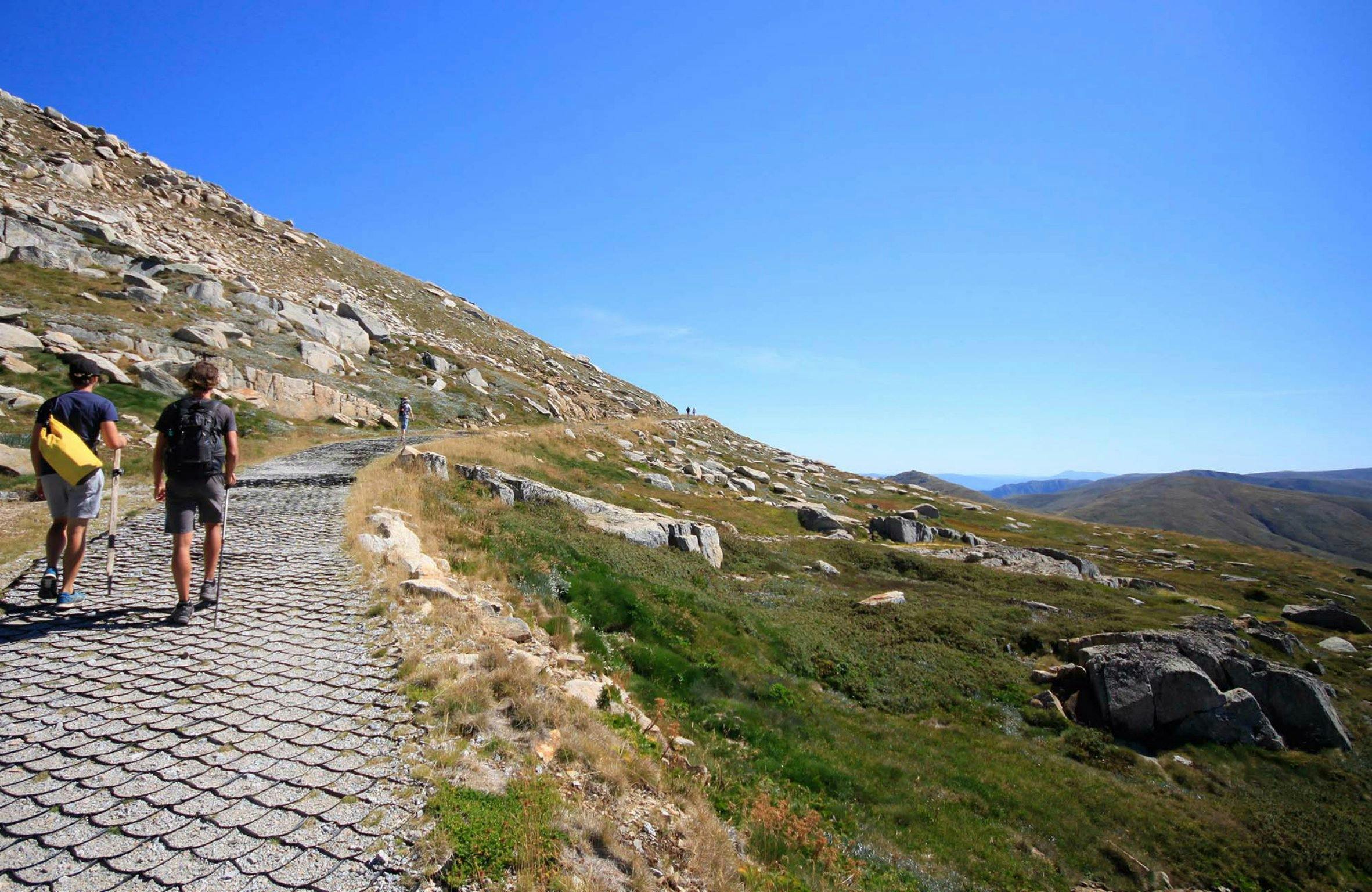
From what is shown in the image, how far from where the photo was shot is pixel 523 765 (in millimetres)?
6586

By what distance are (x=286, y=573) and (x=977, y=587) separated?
32.9 m

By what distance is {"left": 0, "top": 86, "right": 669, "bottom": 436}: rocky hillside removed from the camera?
3394 centimetres

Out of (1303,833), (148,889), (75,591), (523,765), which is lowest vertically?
(1303,833)

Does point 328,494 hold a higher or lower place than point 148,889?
higher

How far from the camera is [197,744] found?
569 centimetres

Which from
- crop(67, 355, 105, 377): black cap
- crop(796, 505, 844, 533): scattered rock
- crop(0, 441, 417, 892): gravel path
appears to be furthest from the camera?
crop(796, 505, 844, 533): scattered rock

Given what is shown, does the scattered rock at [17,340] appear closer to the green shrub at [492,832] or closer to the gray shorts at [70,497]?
the gray shorts at [70,497]

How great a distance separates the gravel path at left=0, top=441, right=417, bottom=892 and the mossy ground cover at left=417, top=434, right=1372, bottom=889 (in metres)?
4.81

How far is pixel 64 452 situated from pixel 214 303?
48144mm

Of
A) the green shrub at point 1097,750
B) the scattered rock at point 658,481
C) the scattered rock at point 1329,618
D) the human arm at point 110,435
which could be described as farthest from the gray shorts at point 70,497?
the scattered rock at point 1329,618

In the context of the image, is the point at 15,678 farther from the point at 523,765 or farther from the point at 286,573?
the point at 523,765

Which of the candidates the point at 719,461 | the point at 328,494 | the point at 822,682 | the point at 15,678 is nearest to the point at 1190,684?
the point at 822,682

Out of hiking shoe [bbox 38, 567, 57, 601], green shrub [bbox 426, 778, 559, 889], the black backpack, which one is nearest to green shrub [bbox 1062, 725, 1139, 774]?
green shrub [bbox 426, 778, 559, 889]

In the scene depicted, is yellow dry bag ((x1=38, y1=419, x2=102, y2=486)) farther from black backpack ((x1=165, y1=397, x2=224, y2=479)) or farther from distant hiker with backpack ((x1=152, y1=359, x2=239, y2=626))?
black backpack ((x1=165, y1=397, x2=224, y2=479))
